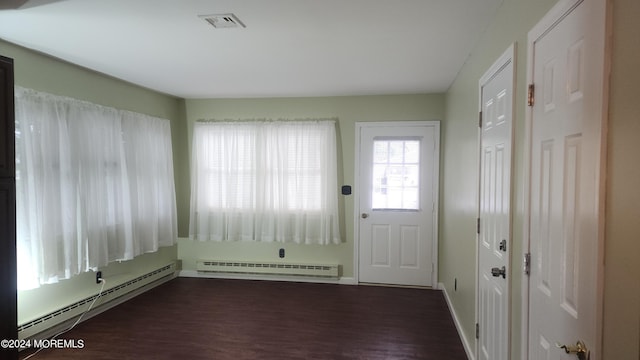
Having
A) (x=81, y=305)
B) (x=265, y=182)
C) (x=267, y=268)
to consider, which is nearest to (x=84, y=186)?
(x=81, y=305)

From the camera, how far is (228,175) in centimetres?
455

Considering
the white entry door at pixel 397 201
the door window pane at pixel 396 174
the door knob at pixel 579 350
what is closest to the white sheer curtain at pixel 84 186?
the white entry door at pixel 397 201

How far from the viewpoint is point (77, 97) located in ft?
10.6

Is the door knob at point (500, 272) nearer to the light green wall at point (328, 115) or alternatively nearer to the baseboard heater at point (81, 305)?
the light green wall at point (328, 115)

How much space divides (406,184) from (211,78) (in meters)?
2.65

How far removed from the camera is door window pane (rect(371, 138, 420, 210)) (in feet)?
14.1

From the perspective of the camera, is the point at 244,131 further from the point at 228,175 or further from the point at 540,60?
the point at 540,60

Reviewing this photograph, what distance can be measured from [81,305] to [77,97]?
79.4 inches

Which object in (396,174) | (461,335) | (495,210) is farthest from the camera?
(396,174)

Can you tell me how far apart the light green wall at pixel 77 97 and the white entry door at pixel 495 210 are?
354cm

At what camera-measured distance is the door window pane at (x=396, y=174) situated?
169 inches

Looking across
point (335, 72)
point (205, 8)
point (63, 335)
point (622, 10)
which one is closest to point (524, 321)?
point (622, 10)

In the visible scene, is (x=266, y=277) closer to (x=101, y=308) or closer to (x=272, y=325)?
(x=272, y=325)

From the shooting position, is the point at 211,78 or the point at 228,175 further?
the point at 228,175
